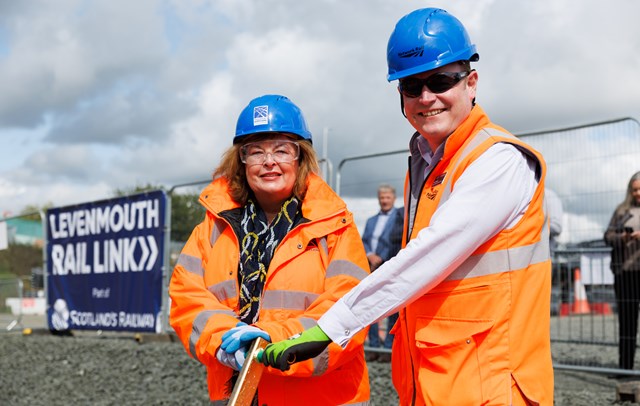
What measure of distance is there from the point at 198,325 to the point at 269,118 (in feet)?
3.13

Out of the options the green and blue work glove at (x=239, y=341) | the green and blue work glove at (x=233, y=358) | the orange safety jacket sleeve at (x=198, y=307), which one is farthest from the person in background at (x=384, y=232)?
the green and blue work glove at (x=239, y=341)

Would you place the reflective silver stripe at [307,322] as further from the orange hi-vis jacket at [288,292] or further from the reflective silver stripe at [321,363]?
the reflective silver stripe at [321,363]

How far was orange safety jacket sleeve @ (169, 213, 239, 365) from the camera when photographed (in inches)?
118

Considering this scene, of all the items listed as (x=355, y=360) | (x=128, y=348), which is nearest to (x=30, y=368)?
(x=128, y=348)

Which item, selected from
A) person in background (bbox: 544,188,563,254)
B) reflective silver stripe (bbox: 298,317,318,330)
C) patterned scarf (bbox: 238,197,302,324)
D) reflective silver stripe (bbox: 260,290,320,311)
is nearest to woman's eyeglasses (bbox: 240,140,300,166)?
patterned scarf (bbox: 238,197,302,324)

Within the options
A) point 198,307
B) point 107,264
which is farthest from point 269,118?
point 107,264

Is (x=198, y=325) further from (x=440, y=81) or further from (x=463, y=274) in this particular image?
(x=440, y=81)

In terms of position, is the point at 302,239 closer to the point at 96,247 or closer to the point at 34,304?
the point at 96,247

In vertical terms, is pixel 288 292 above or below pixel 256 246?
below

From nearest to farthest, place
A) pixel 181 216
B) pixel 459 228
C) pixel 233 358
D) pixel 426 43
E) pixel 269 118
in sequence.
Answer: pixel 459 228 → pixel 426 43 → pixel 233 358 → pixel 269 118 → pixel 181 216

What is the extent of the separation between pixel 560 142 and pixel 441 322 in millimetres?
5959

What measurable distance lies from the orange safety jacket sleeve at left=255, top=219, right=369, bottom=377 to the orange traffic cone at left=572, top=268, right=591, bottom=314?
6.01m

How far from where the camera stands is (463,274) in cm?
232

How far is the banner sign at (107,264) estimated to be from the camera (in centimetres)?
1170
